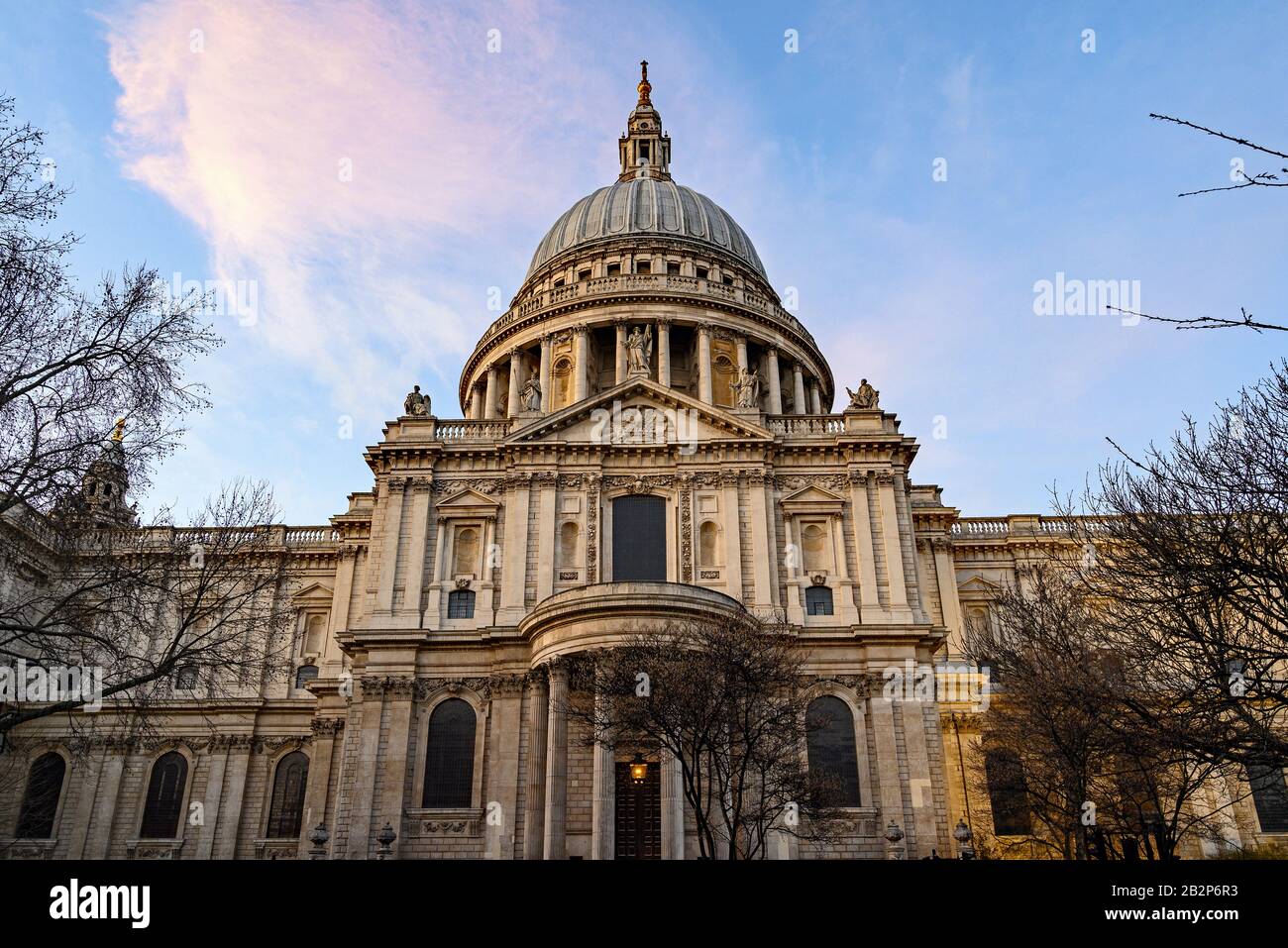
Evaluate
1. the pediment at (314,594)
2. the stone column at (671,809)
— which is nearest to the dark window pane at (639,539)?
the stone column at (671,809)

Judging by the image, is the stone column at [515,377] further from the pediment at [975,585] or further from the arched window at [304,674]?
the pediment at [975,585]

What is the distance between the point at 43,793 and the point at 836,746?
123 ft

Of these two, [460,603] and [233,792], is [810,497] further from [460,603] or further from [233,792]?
[233,792]

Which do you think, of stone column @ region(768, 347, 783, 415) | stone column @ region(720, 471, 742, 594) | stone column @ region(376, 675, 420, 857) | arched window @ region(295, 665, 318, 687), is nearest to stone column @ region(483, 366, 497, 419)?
stone column @ region(768, 347, 783, 415)

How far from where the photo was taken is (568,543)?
121 feet

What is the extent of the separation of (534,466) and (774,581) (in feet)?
35.3

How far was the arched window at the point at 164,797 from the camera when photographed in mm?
43500

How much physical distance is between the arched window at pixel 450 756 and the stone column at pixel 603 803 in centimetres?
579

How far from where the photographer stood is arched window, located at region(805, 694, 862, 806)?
32250 millimetres

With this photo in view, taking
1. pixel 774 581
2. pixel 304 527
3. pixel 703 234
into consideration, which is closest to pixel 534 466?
pixel 774 581

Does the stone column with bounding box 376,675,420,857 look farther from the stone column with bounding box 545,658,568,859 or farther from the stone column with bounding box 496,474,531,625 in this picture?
the stone column with bounding box 545,658,568,859

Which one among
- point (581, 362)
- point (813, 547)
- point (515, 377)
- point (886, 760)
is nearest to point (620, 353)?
point (581, 362)
